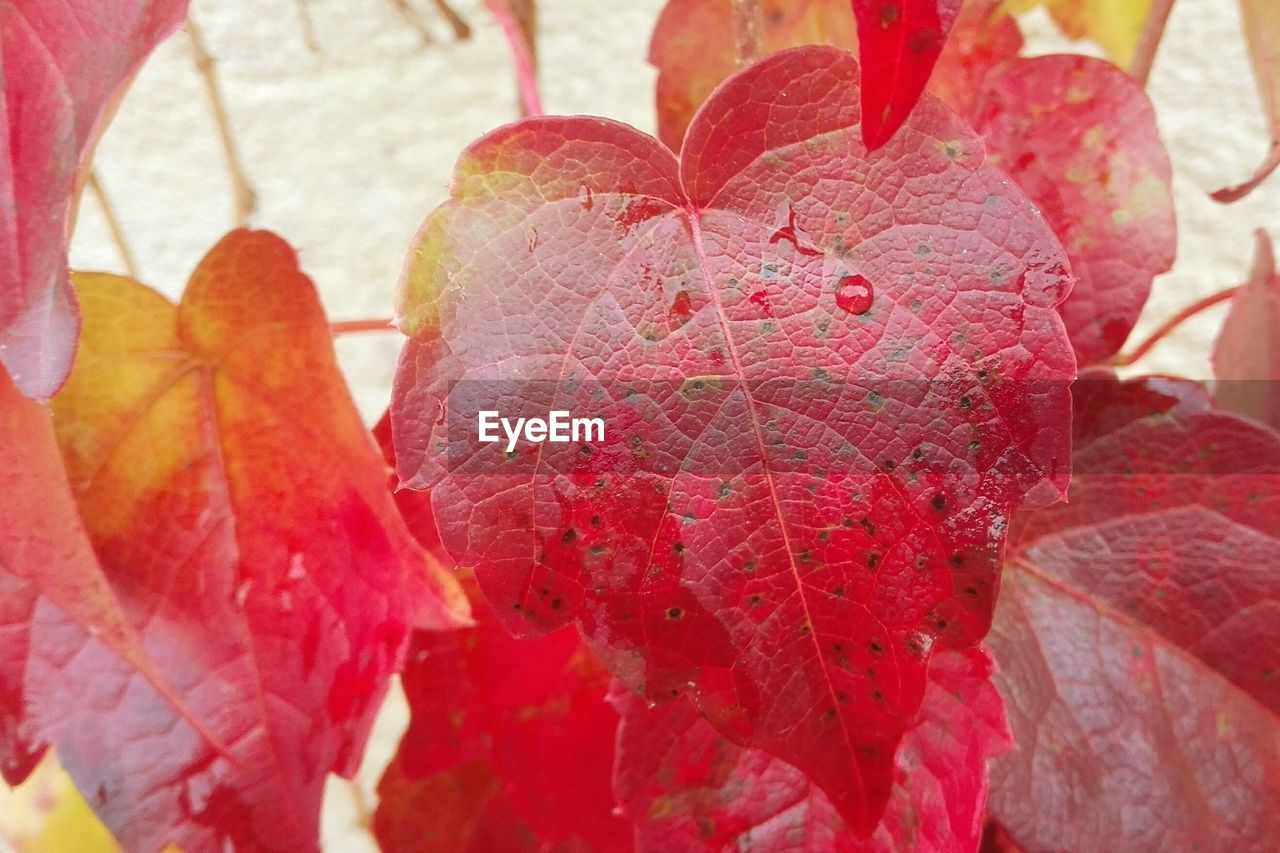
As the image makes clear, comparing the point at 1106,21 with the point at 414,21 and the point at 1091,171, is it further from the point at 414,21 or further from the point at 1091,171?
the point at 414,21

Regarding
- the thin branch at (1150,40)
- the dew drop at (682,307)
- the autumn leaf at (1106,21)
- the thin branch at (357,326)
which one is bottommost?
the dew drop at (682,307)

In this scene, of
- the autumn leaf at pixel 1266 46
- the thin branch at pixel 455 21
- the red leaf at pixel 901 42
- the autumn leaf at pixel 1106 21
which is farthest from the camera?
the thin branch at pixel 455 21

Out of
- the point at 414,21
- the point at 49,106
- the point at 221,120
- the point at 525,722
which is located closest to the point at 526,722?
the point at 525,722

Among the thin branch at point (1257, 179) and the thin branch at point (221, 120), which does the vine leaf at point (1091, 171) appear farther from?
the thin branch at point (221, 120)

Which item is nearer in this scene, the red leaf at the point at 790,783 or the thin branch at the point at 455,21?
the red leaf at the point at 790,783

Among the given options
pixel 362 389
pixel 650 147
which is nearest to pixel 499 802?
pixel 650 147

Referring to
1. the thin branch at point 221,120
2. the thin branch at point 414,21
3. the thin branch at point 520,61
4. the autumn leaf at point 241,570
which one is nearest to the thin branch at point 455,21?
the thin branch at point 414,21
